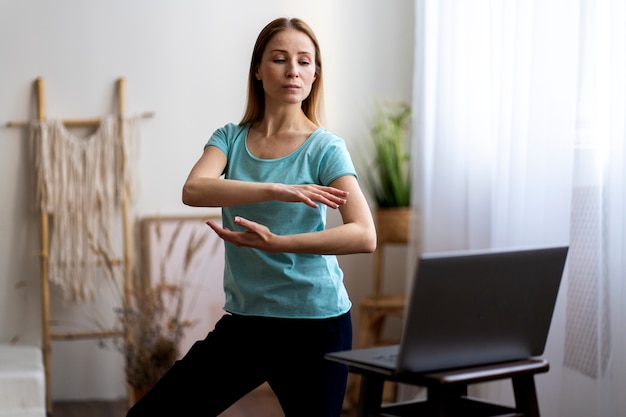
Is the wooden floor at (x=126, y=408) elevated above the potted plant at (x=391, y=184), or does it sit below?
below

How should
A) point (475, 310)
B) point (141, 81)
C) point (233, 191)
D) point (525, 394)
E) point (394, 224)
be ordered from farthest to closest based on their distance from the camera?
point (141, 81) → point (394, 224) → point (233, 191) → point (525, 394) → point (475, 310)

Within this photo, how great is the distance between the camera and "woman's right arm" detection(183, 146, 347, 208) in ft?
5.23

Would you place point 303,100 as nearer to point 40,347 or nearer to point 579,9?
point 579,9

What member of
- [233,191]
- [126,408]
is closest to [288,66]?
[233,191]

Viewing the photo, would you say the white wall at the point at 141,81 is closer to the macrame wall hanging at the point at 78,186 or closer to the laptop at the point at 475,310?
the macrame wall hanging at the point at 78,186

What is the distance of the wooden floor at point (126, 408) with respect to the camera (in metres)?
3.98

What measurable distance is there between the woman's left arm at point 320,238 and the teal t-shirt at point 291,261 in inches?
4.2

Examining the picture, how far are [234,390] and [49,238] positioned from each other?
265 cm

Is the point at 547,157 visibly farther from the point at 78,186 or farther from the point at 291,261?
the point at 78,186

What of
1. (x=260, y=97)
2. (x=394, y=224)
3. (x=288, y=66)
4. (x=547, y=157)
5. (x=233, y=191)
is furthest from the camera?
(x=394, y=224)

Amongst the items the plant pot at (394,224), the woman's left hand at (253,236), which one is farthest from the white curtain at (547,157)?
the woman's left hand at (253,236)

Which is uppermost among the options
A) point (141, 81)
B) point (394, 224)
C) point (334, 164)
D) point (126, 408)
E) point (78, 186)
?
point (141, 81)

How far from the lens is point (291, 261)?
69.2 inches

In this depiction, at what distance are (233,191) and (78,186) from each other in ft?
8.57
